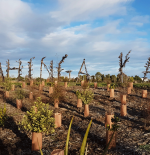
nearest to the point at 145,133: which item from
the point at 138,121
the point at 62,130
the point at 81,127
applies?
the point at 138,121

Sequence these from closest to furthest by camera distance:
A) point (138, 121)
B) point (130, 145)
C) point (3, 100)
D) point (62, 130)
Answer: point (130, 145) → point (62, 130) → point (138, 121) → point (3, 100)

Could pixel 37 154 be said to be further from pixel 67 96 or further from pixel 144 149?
pixel 67 96

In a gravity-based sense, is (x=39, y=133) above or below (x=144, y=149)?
above

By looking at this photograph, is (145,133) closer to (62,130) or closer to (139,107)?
(62,130)

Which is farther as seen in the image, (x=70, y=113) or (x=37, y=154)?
(x=70, y=113)

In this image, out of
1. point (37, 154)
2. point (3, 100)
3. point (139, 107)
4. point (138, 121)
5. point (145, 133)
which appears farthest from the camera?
point (3, 100)

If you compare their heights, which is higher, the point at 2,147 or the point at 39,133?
the point at 39,133

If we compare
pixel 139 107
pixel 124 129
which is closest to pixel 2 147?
pixel 124 129

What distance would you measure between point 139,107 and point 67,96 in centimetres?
514

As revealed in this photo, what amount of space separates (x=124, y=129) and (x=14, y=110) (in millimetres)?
5980

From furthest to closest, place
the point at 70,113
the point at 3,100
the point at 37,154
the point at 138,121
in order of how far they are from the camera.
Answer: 1. the point at 3,100
2. the point at 70,113
3. the point at 138,121
4. the point at 37,154

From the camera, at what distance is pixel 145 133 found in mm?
6070

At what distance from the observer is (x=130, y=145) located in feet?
16.8

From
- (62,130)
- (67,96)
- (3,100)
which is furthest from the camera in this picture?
(67,96)
